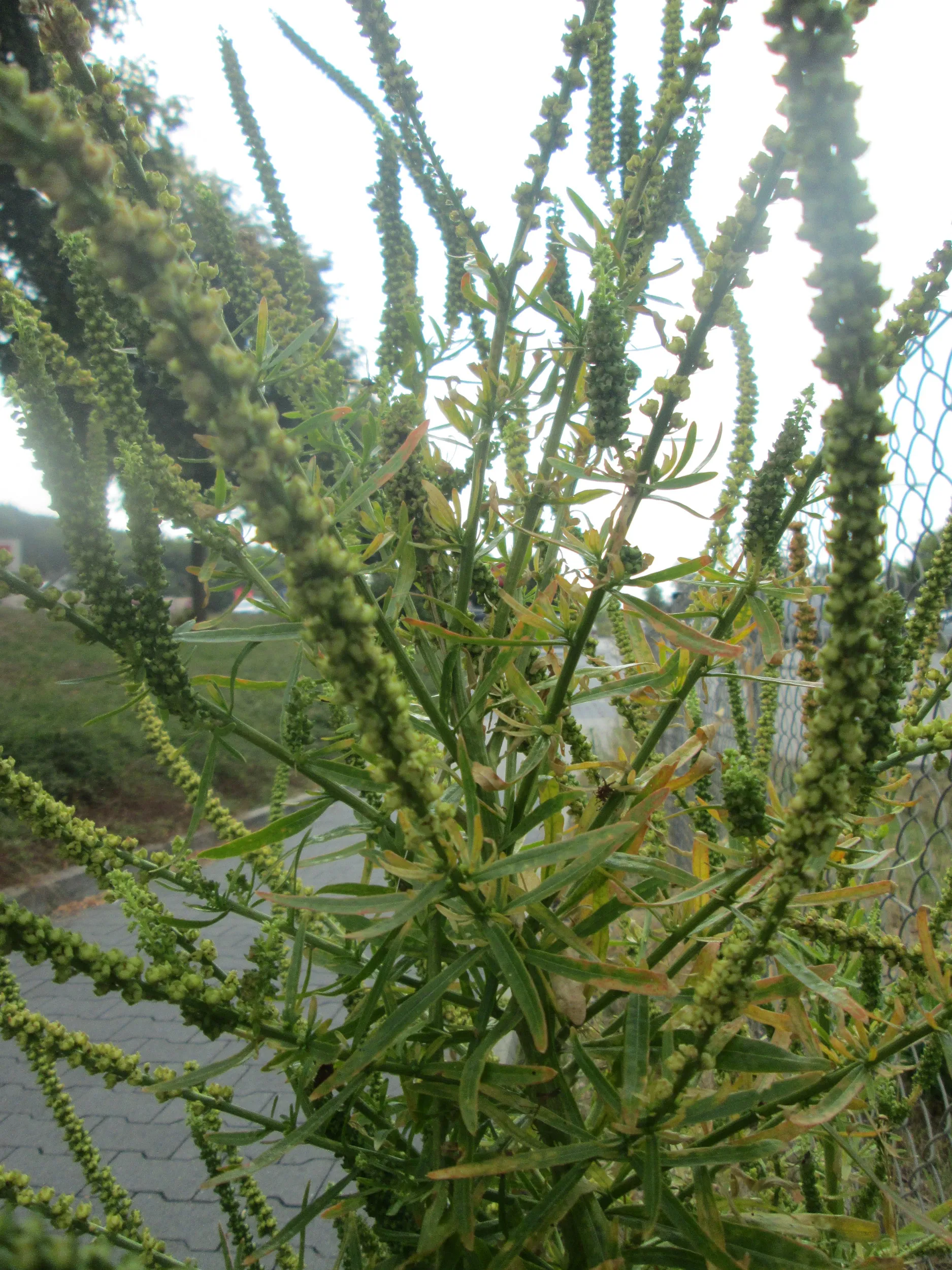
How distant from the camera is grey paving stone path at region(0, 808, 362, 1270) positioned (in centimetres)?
208

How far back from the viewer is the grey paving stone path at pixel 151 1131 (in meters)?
2.08

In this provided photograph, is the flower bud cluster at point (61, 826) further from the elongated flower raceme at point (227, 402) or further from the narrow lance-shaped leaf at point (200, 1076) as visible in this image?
the elongated flower raceme at point (227, 402)

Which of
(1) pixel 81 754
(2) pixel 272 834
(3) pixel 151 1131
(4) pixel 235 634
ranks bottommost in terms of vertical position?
(3) pixel 151 1131

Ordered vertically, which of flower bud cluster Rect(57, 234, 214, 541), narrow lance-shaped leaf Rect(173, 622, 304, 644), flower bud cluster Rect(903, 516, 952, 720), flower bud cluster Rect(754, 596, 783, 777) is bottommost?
flower bud cluster Rect(754, 596, 783, 777)

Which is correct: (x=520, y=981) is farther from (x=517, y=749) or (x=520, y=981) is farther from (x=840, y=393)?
(x=840, y=393)

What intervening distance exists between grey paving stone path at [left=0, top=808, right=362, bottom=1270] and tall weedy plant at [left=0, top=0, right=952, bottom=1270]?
113 cm

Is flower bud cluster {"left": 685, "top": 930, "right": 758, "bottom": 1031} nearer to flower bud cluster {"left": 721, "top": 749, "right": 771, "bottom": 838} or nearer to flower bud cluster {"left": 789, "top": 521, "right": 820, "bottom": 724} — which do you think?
flower bud cluster {"left": 721, "top": 749, "right": 771, "bottom": 838}

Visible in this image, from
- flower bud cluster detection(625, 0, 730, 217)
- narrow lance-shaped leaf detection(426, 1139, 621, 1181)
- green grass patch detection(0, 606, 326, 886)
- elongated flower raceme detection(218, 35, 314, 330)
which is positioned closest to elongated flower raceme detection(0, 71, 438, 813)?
narrow lance-shaped leaf detection(426, 1139, 621, 1181)

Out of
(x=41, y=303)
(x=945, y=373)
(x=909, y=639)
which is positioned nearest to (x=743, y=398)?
(x=945, y=373)

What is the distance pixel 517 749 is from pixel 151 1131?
8.14 feet

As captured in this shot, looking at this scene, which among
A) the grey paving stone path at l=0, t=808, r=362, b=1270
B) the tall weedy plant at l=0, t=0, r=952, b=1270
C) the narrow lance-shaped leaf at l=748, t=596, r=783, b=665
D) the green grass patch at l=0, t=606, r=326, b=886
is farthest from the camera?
the green grass patch at l=0, t=606, r=326, b=886

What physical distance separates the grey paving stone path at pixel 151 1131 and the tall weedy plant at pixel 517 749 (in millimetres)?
1135

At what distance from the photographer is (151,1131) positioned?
8.14ft

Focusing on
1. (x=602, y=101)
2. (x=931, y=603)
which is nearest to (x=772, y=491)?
(x=931, y=603)
